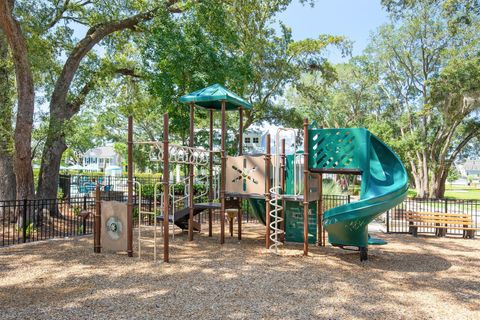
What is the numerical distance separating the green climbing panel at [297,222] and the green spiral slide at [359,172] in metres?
1.70

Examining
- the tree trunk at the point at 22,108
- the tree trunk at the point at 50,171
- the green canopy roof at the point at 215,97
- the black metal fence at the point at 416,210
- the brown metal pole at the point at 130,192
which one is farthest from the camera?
the tree trunk at the point at 50,171

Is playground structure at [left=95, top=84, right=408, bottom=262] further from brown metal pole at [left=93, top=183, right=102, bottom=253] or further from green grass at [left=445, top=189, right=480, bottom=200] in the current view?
green grass at [left=445, top=189, right=480, bottom=200]

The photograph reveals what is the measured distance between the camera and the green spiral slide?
7.73 metres

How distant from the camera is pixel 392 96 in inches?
1387

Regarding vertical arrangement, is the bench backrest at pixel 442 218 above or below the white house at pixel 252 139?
below

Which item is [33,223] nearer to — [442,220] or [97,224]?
[97,224]

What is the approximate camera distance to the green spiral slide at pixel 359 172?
7.73 meters

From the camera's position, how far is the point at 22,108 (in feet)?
37.0

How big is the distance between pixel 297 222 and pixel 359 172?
275cm

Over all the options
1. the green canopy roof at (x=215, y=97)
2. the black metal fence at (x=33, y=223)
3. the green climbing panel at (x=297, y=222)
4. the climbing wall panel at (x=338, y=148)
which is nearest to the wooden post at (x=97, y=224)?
the black metal fence at (x=33, y=223)

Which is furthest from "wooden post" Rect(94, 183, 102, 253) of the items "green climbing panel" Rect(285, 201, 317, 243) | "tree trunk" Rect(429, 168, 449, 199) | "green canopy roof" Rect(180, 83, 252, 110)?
"tree trunk" Rect(429, 168, 449, 199)

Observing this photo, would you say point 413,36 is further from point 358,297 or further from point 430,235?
point 358,297

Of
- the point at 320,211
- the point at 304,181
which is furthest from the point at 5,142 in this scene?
the point at 320,211

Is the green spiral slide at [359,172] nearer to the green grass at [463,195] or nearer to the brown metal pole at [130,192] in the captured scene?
the brown metal pole at [130,192]
